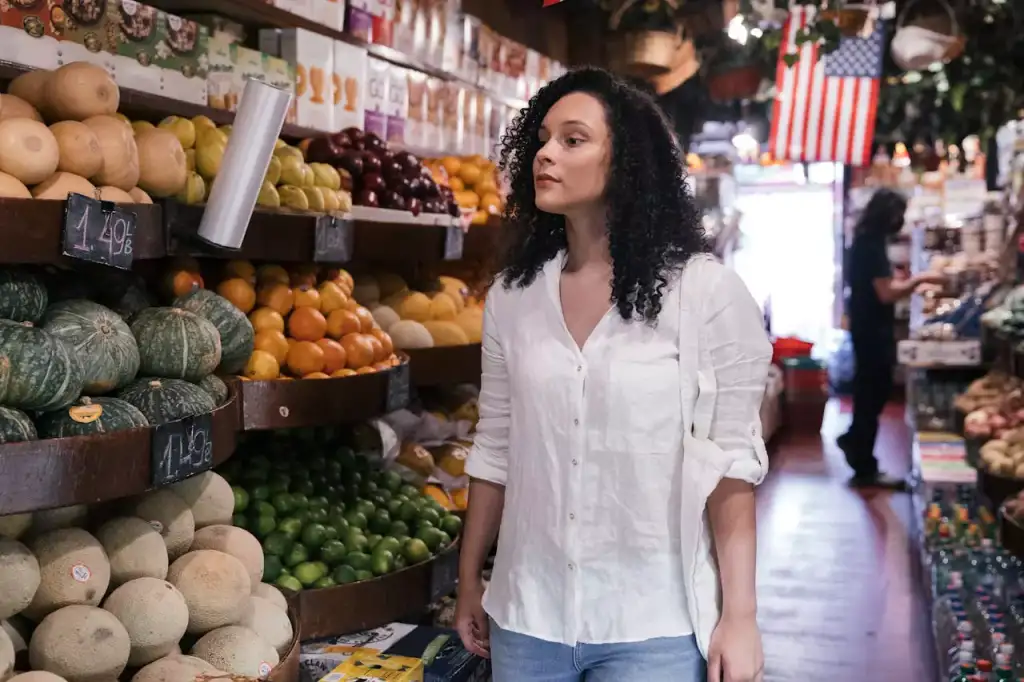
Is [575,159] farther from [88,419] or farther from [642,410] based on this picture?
[88,419]

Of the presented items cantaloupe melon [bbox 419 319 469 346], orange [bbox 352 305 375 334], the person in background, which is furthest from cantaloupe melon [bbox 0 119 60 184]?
the person in background

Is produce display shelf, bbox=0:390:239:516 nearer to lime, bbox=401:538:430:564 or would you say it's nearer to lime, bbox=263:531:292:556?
lime, bbox=263:531:292:556

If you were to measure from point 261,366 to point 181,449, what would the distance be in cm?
87

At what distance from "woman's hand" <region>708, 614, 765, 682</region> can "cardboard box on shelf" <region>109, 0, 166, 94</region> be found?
6.46 ft

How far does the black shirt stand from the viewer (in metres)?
7.73

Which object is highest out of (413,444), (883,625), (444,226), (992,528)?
(444,226)

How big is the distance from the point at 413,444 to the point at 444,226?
73 centimetres

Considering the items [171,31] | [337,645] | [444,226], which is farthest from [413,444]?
[171,31]

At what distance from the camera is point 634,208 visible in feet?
6.41

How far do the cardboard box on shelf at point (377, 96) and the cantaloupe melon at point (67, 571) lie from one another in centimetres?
233

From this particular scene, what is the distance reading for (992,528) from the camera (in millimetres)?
5043

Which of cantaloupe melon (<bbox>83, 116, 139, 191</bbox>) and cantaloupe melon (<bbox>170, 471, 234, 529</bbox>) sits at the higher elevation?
cantaloupe melon (<bbox>83, 116, 139, 191</bbox>)

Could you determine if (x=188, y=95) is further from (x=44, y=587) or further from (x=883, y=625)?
(x=883, y=625)

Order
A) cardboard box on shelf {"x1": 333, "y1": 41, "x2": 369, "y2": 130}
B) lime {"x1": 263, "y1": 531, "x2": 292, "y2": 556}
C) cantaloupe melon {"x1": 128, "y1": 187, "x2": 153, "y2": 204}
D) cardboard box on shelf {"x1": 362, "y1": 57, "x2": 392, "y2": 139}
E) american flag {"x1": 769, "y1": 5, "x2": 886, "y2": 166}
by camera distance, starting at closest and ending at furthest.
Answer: cantaloupe melon {"x1": 128, "y1": 187, "x2": 153, "y2": 204} < lime {"x1": 263, "y1": 531, "x2": 292, "y2": 556} < cardboard box on shelf {"x1": 333, "y1": 41, "x2": 369, "y2": 130} < cardboard box on shelf {"x1": 362, "y1": 57, "x2": 392, "y2": 139} < american flag {"x1": 769, "y1": 5, "x2": 886, "y2": 166}
